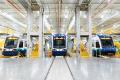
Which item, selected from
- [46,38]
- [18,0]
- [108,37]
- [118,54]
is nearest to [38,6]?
[18,0]

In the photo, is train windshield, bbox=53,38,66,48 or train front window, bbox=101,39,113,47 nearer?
train front window, bbox=101,39,113,47

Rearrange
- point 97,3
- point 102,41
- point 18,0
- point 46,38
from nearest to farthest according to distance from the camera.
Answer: point 18,0
point 97,3
point 102,41
point 46,38

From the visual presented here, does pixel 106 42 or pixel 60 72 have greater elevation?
pixel 106 42

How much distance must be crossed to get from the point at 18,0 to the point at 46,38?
7.89m

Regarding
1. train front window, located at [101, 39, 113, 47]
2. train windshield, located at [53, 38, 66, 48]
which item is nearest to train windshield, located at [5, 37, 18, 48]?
train windshield, located at [53, 38, 66, 48]

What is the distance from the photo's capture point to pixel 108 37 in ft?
76.5

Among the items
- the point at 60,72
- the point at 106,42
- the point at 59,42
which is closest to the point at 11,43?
the point at 59,42

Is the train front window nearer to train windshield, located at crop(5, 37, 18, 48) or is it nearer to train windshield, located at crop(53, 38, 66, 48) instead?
train windshield, located at crop(53, 38, 66, 48)

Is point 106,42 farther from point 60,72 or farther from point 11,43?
point 60,72

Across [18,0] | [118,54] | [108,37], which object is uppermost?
[18,0]

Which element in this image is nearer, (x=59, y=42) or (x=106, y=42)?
(x=106, y=42)

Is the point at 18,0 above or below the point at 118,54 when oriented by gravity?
above

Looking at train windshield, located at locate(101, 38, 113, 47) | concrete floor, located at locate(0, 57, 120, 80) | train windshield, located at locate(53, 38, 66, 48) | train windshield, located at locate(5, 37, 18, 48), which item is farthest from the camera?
train windshield, located at locate(5, 37, 18, 48)

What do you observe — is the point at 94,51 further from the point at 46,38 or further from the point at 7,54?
the point at 7,54
